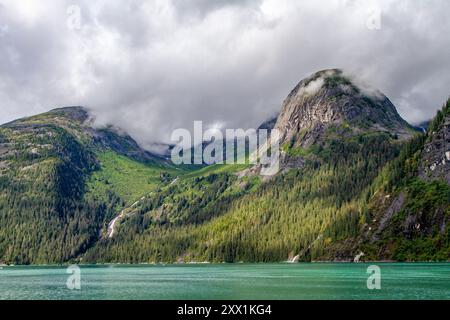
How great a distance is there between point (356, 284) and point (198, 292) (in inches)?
1507

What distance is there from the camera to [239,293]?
103 meters

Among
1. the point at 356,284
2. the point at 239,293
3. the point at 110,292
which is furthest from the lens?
the point at 356,284
